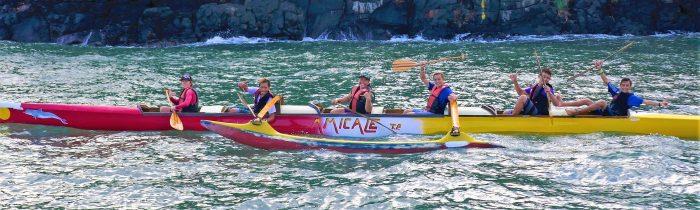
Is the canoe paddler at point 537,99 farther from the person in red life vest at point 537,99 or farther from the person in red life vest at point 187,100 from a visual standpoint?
the person in red life vest at point 187,100

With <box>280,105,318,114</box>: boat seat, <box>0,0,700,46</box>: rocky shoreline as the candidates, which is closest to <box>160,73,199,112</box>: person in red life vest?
<box>280,105,318,114</box>: boat seat

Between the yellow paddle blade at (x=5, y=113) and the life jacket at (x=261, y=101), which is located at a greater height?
the life jacket at (x=261, y=101)

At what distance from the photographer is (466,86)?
2181cm

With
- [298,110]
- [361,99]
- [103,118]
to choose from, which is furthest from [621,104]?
[103,118]

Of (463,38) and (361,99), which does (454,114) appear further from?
(463,38)

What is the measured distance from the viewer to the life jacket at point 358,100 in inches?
583

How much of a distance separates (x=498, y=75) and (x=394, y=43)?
11.8 m

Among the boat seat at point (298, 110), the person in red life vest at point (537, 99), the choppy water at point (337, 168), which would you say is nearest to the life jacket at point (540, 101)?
the person in red life vest at point (537, 99)

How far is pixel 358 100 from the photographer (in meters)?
14.9

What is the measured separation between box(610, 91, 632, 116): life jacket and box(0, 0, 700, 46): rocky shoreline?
22.5 m

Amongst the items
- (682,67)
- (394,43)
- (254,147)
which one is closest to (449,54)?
(394,43)

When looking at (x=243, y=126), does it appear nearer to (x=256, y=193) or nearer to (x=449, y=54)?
(x=256, y=193)

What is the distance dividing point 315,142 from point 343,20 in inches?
989

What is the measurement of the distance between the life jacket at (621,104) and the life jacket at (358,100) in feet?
16.1
